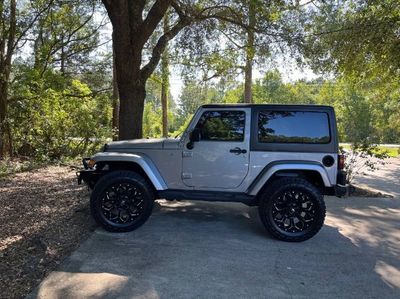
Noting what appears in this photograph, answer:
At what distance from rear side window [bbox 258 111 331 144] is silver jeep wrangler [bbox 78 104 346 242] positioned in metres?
0.01

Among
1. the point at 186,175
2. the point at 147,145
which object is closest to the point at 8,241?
the point at 147,145

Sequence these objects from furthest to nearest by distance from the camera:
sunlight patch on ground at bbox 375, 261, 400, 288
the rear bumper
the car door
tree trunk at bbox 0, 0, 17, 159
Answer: tree trunk at bbox 0, 0, 17, 159 < the car door < the rear bumper < sunlight patch on ground at bbox 375, 261, 400, 288

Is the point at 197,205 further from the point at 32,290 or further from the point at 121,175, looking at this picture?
the point at 32,290

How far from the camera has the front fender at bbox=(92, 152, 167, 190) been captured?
19.7ft

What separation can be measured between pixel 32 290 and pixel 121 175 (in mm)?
2223

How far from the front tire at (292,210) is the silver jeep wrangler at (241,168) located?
0.01 m

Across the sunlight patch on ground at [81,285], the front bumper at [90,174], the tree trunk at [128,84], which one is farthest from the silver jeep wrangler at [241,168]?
the tree trunk at [128,84]

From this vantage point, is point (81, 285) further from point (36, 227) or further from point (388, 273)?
point (388, 273)

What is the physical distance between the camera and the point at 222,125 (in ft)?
20.1

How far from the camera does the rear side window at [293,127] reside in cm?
600

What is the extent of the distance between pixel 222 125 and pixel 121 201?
1.77 metres

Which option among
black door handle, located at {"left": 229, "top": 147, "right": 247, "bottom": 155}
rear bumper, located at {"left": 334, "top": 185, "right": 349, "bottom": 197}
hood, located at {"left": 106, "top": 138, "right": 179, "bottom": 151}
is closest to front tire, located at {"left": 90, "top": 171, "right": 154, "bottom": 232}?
hood, located at {"left": 106, "top": 138, "right": 179, "bottom": 151}

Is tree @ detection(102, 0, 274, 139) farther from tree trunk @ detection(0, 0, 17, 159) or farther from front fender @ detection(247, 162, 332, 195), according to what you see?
tree trunk @ detection(0, 0, 17, 159)

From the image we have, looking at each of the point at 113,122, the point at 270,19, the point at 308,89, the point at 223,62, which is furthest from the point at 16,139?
the point at 308,89
